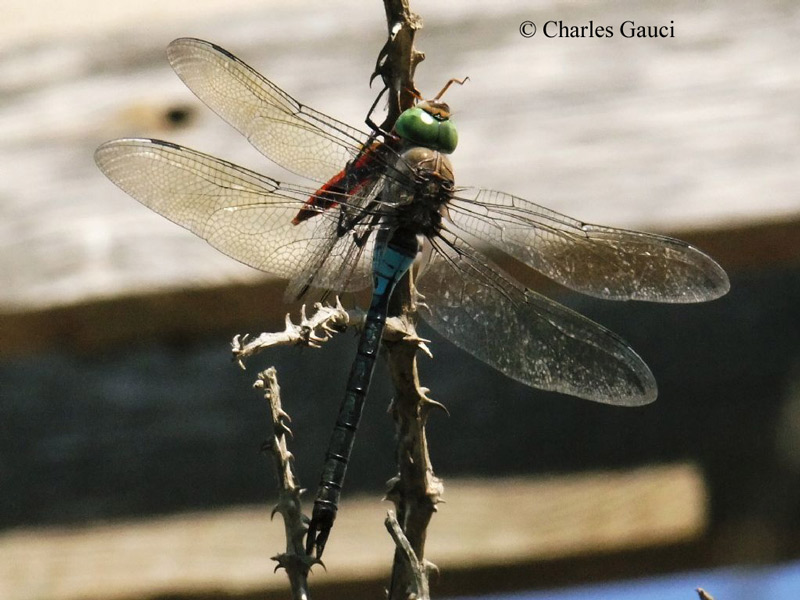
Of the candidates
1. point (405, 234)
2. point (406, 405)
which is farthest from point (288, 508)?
point (405, 234)

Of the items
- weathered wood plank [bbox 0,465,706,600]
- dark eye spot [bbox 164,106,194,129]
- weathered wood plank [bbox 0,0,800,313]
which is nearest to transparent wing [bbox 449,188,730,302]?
weathered wood plank [bbox 0,0,800,313]

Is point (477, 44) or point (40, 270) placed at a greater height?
point (477, 44)

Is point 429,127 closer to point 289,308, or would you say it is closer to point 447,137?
point 447,137

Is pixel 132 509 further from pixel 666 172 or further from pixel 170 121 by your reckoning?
pixel 666 172

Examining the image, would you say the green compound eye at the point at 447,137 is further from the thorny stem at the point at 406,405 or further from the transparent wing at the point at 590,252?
the thorny stem at the point at 406,405

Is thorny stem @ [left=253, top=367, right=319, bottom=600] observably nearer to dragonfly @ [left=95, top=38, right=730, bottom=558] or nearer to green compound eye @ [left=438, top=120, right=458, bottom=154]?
dragonfly @ [left=95, top=38, right=730, bottom=558]

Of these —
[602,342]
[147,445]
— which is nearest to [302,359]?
[147,445]
